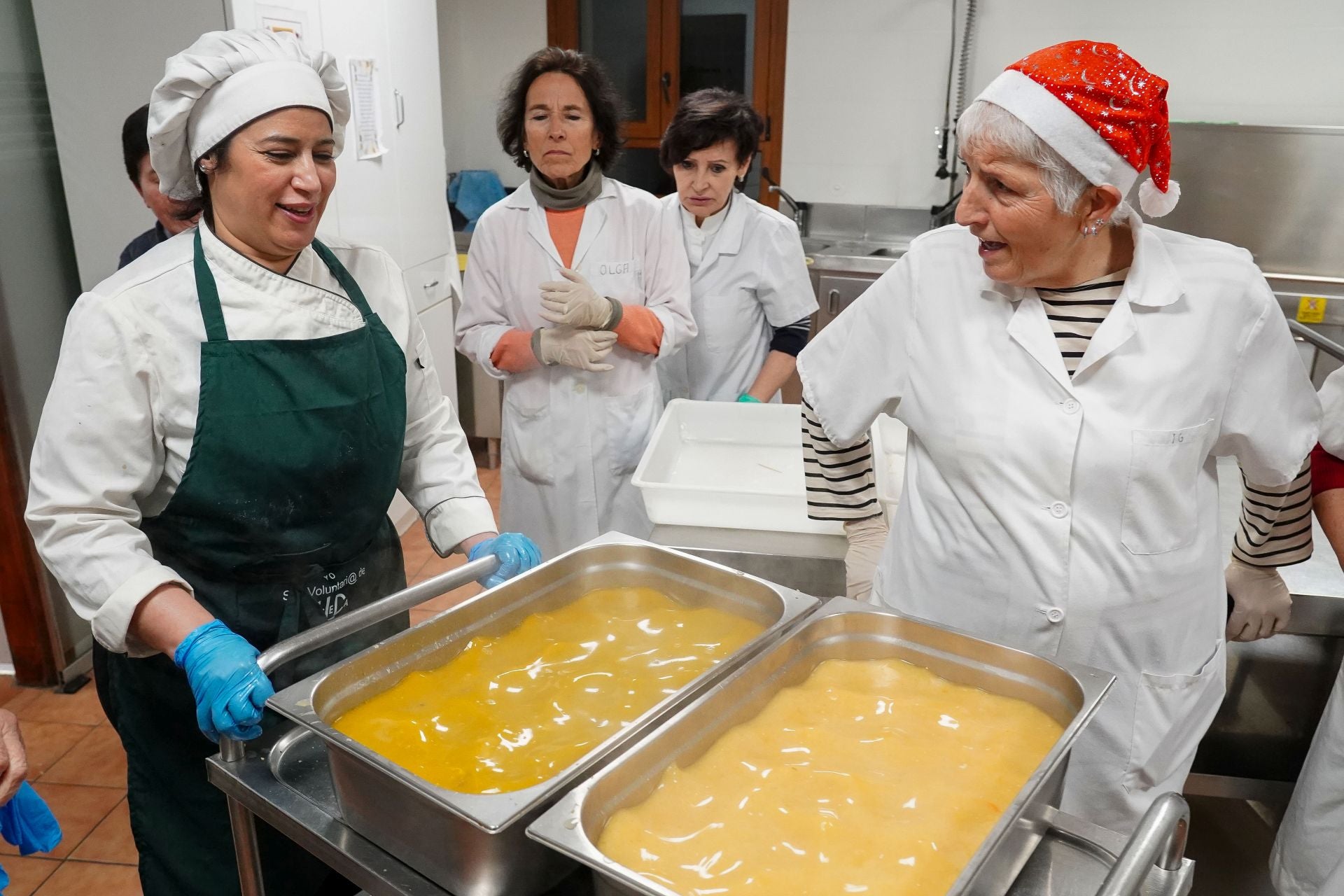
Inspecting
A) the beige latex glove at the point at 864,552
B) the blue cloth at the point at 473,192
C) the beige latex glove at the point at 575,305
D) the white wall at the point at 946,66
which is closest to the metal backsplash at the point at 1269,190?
the white wall at the point at 946,66

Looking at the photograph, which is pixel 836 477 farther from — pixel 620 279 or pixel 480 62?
pixel 480 62

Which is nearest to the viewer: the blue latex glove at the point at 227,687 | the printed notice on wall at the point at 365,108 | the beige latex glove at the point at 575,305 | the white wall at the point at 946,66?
the blue latex glove at the point at 227,687

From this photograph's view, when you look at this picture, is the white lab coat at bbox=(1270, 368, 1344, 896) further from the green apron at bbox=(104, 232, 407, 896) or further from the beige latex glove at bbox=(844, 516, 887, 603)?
the green apron at bbox=(104, 232, 407, 896)

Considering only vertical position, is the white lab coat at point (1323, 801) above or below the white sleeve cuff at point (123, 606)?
below

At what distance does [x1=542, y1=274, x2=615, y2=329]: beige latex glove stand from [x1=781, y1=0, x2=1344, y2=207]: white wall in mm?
2861

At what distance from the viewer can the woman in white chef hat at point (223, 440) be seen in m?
1.22

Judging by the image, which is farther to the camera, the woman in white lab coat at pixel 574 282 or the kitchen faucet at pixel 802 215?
the kitchen faucet at pixel 802 215

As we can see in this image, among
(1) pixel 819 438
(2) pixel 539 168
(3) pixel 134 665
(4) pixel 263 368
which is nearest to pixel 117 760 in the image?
(3) pixel 134 665

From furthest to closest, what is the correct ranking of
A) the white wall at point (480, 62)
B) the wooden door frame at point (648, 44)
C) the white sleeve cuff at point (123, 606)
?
the white wall at point (480, 62)
the wooden door frame at point (648, 44)
the white sleeve cuff at point (123, 606)

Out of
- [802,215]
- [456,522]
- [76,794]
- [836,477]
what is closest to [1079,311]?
[836,477]

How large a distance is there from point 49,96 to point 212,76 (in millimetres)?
1731

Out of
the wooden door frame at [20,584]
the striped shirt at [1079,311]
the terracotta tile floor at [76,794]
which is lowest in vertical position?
the terracotta tile floor at [76,794]

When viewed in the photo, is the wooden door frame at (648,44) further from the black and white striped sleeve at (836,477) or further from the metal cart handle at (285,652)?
the metal cart handle at (285,652)

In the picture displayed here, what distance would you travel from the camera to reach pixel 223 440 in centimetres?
130
